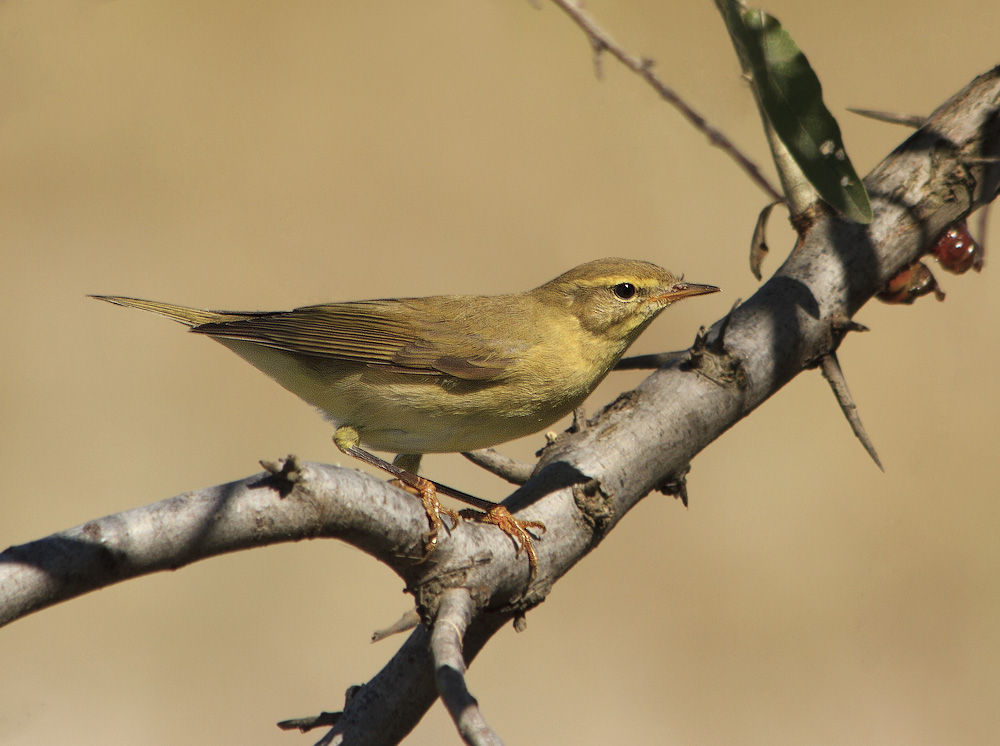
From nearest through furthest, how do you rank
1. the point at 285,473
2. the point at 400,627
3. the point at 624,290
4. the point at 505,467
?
1. the point at 285,473
2. the point at 400,627
3. the point at 505,467
4. the point at 624,290

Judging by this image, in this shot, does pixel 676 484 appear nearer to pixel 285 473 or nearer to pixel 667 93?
pixel 667 93

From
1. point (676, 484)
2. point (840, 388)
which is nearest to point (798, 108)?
point (840, 388)

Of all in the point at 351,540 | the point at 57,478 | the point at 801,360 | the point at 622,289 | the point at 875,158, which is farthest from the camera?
the point at 875,158

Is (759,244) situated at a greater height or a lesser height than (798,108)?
greater

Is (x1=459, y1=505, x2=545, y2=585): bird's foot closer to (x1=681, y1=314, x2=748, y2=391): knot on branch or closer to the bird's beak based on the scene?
(x1=681, y1=314, x2=748, y2=391): knot on branch

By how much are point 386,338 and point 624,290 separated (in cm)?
114

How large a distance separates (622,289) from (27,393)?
18.7ft

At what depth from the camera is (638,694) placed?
21.6 ft

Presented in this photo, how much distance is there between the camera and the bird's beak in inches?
159

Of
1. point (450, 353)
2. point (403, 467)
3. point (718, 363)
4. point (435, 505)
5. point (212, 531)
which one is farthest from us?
point (403, 467)

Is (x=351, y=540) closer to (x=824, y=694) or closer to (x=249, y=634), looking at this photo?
(x=249, y=634)

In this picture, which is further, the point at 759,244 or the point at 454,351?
the point at 454,351

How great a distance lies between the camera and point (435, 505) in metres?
3.10

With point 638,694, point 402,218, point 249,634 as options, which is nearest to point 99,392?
point 249,634
